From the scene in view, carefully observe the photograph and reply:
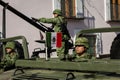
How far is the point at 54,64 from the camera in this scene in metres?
3.98

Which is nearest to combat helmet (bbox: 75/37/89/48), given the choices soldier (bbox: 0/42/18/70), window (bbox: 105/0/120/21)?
soldier (bbox: 0/42/18/70)

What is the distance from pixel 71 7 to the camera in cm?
1462

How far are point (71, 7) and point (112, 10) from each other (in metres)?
1.99

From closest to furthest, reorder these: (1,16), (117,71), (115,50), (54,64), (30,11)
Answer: (117,71)
(54,64)
(115,50)
(1,16)
(30,11)

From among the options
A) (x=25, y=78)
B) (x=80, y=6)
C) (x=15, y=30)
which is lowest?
(x=25, y=78)

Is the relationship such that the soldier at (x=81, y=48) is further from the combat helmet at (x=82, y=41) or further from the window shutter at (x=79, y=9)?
the window shutter at (x=79, y=9)

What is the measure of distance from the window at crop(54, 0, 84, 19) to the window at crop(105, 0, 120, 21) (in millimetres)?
1231

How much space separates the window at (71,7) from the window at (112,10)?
123cm

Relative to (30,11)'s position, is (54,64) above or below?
below

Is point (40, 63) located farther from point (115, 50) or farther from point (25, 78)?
point (115, 50)

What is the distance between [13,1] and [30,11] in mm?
619

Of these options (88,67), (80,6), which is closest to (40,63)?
(88,67)

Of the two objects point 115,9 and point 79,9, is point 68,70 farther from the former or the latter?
point 115,9

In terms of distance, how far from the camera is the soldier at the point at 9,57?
18.5 feet
